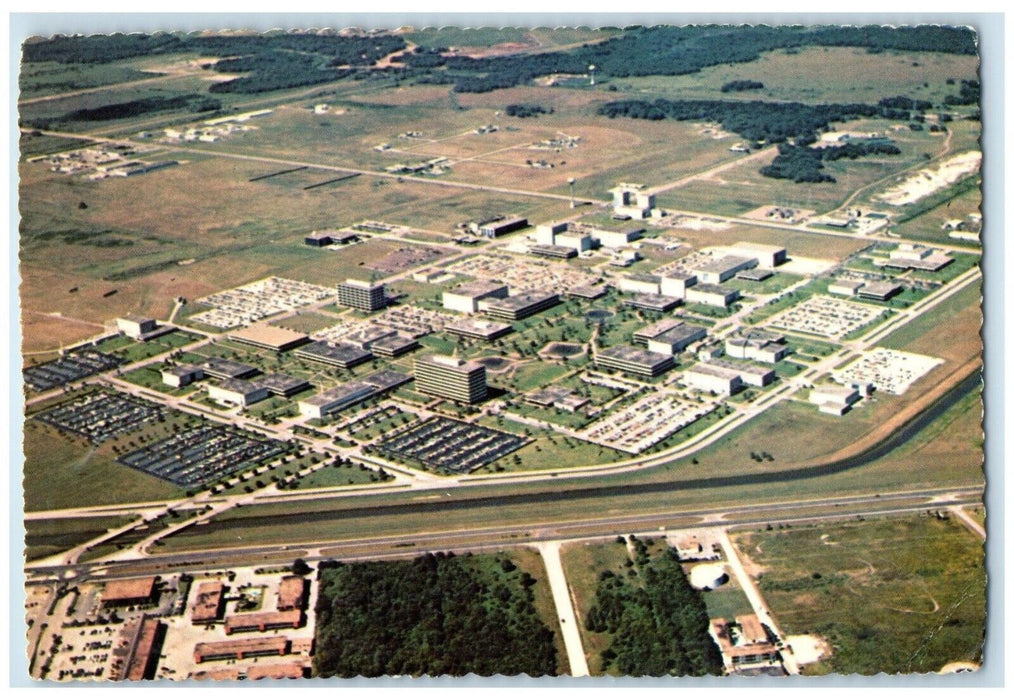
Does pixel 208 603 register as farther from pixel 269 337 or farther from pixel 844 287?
pixel 844 287

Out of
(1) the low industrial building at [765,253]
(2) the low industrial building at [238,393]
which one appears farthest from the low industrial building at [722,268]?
(2) the low industrial building at [238,393]

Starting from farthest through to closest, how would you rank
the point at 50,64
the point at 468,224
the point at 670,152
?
the point at 670,152, the point at 468,224, the point at 50,64

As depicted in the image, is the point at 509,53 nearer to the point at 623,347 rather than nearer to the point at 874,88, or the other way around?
the point at 874,88

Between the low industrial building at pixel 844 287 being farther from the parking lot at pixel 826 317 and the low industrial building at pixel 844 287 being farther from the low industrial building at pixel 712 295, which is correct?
the low industrial building at pixel 712 295

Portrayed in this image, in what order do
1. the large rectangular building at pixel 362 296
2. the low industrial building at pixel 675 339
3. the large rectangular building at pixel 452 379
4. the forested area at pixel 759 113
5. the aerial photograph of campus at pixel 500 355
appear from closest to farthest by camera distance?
the aerial photograph of campus at pixel 500 355 < the large rectangular building at pixel 452 379 < the low industrial building at pixel 675 339 < the large rectangular building at pixel 362 296 < the forested area at pixel 759 113

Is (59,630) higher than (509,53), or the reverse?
(509,53)

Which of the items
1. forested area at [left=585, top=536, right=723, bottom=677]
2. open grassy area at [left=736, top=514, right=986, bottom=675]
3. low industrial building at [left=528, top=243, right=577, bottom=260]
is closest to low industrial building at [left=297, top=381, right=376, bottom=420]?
forested area at [left=585, top=536, right=723, bottom=677]

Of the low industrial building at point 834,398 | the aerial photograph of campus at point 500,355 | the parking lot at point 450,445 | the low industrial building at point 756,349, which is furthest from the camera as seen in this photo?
the low industrial building at point 756,349

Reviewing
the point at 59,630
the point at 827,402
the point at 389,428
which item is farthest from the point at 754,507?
the point at 59,630
